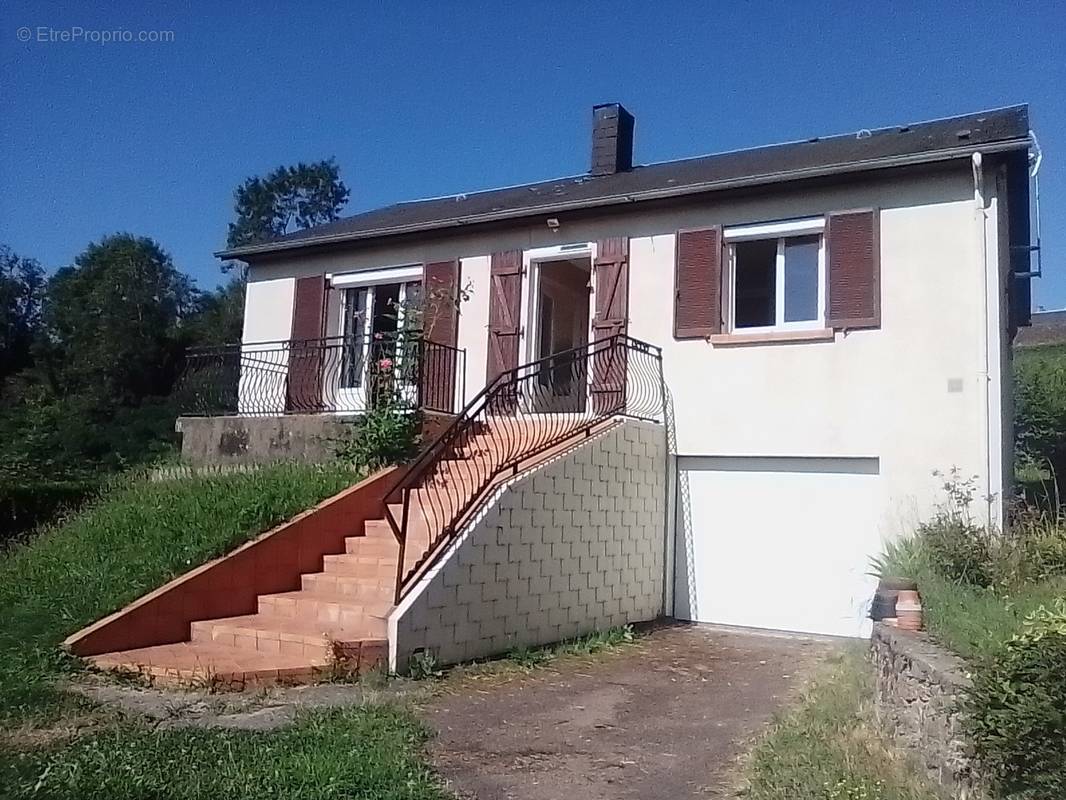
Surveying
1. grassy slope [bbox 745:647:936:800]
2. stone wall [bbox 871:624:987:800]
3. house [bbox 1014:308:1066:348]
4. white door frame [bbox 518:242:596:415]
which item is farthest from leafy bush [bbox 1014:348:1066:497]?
stone wall [bbox 871:624:987:800]

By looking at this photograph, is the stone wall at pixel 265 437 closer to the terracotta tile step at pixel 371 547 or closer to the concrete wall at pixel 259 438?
the concrete wall at pixel 259 438

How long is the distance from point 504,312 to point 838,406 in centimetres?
431

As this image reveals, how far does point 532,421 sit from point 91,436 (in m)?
16.5

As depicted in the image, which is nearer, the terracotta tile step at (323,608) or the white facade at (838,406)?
the terracotta tile step at (323,608)

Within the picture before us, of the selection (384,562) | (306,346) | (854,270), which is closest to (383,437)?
(384,562)

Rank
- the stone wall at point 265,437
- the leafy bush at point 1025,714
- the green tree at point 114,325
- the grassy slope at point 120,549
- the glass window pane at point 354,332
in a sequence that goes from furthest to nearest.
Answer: the green tree at point 114,325 → the glass window pane at point 354,332 → the stone wall at point 265,437 → the grassy slope at point 120,549 → the leafy bush at point 1025,714

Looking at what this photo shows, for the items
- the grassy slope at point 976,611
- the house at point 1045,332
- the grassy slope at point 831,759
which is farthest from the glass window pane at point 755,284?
the house at point 1045,332

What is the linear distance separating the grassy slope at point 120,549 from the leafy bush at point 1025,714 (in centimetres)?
499

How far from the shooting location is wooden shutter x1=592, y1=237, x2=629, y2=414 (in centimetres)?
1009

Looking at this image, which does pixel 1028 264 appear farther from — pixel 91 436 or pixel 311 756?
pixel 91 436

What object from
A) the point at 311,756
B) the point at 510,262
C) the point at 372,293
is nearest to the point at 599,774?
the point at 311,756

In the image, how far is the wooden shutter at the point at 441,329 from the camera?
1123 cm

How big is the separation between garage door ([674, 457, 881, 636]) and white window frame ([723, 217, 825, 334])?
1461 millimetres

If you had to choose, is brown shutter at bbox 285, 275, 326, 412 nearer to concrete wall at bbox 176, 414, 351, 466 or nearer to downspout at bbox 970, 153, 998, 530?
concrete wall at bbox 176, 414, 351, 466
